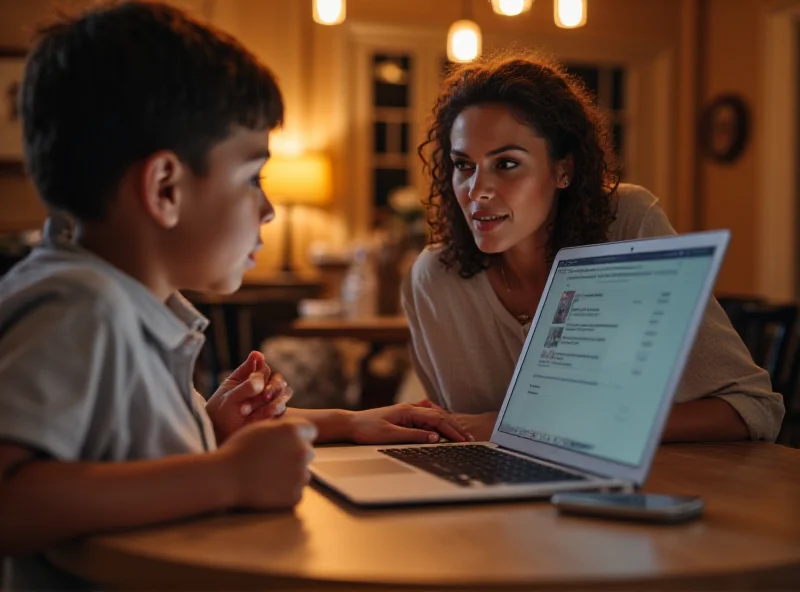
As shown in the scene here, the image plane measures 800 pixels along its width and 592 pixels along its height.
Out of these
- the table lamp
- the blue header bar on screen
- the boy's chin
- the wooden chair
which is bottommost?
the wooden chair

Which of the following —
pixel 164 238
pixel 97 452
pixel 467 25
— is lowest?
pixel 97 452

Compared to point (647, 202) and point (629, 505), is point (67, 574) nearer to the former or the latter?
point (629, 505)

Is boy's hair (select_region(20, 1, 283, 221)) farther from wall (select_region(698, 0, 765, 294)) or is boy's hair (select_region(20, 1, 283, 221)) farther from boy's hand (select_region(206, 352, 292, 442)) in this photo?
wall (select_region(698, 0, 765, 294))

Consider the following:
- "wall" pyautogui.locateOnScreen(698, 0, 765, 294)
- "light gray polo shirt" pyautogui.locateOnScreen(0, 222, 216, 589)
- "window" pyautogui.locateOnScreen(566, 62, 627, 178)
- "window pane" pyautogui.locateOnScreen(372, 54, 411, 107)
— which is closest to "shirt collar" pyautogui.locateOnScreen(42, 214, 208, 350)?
"light gray polo shirt" pyautogui.locateOnScreen(0, 222, 216, 589)

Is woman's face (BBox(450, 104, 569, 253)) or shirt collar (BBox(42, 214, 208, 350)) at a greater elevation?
woman's face (BBox(450, 104, 569, 253))

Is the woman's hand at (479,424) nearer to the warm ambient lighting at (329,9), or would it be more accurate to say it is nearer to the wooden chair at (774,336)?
the wooden chair at (774,336)

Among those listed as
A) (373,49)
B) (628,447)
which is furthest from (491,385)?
(373,49)

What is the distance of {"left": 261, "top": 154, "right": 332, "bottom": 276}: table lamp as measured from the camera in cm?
544

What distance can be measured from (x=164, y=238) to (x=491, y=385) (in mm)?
862

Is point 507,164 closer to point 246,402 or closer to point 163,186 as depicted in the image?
point 246,402

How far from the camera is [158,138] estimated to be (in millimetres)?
826

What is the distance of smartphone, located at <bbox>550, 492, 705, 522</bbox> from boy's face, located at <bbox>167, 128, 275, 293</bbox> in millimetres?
378

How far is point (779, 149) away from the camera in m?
5.79

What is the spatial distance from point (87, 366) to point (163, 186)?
0.20 meters
